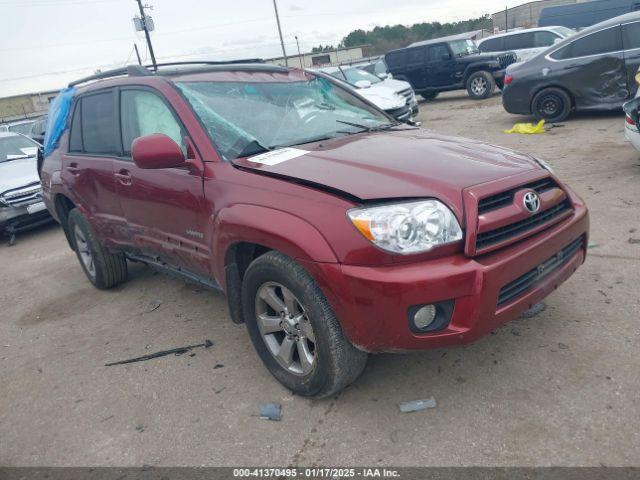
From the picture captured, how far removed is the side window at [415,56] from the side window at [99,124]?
13471 millimetres

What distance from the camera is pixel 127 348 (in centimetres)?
362

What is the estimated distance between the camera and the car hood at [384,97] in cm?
1032

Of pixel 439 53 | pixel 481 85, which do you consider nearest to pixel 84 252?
pixel 481 85

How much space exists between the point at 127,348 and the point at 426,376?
2.14 metres

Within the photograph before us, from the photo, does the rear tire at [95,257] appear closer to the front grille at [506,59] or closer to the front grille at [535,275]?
the front grille at [535,275]

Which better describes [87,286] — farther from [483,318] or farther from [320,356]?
[483,318]

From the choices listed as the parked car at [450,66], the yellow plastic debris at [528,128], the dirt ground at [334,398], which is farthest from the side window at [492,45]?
the dirt ground at [334,398]

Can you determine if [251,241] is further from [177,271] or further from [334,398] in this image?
[177,271]

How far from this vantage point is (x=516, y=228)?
7.88 ft

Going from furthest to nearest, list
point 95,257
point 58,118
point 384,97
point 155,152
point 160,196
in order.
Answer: point 384,97 → point 58,118 → point 95,257 → point 160,196 → point 155,152

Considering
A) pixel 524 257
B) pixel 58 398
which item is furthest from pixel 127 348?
pixel 524 257

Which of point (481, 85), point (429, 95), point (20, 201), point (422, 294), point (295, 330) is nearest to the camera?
point (422, 294)

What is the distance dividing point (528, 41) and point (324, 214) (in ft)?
50.9

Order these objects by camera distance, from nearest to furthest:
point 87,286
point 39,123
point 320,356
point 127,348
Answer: point 320,356
point 127,348
point 87,286
point 39,123
